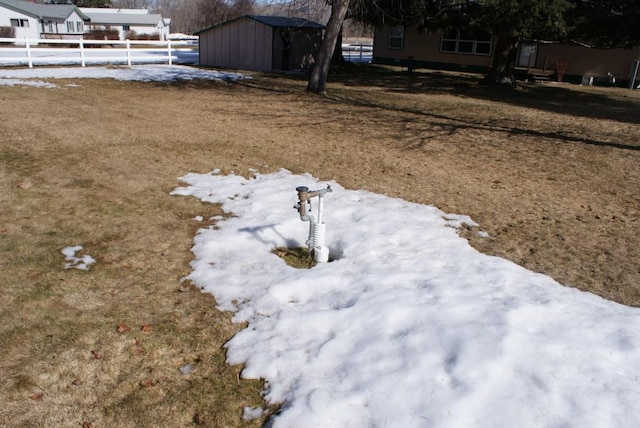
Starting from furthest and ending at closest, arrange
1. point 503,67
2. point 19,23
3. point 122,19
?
point 122,19, point 19,23, point 503,67

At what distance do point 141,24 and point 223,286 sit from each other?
71066 mm

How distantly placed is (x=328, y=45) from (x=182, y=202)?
11.7 metres

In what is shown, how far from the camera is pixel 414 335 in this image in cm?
341

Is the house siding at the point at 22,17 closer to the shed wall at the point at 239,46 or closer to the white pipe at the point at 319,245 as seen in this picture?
the shed wall at the point at 239,46

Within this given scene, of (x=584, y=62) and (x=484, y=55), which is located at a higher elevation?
(x=484, y=55)

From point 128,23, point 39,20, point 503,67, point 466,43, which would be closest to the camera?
point 503,67

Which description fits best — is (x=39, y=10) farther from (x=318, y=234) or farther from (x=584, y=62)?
(x=318, y=234)

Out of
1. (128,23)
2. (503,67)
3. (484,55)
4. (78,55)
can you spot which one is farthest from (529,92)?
(128,23)

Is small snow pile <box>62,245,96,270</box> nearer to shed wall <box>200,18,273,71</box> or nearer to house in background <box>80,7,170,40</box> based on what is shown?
shed wall <box>200,18,273,71</box>

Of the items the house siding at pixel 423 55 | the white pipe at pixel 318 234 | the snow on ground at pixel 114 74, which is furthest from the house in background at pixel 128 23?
the white pipe at pixel 318 234

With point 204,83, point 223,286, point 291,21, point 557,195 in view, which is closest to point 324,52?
point 204,83

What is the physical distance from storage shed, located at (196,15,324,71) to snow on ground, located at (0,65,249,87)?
3.03 m

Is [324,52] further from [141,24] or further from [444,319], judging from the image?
[141,24]

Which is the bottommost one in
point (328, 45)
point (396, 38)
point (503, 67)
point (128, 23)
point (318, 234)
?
point (318, 234)
